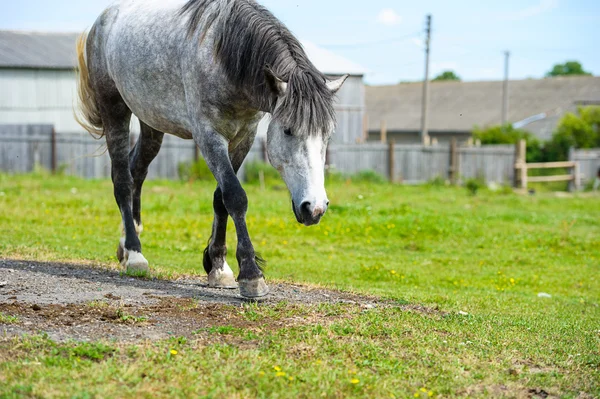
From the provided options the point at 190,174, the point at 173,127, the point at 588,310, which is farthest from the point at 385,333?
the point at 190,174

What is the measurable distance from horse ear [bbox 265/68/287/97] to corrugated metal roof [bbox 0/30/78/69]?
27169 millimetres

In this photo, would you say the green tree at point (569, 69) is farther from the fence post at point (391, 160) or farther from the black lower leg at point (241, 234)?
the black lower leg at point (241, 234)

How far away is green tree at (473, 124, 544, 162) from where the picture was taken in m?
40.2

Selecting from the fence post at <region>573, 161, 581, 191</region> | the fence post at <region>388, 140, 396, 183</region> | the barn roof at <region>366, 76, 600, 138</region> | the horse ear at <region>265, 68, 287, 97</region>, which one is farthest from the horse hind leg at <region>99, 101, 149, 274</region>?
the barn roof at <region>366, 76, 600, 138</region>

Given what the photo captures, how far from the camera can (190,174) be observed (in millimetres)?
25281

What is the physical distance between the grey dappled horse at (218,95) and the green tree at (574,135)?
34628mm

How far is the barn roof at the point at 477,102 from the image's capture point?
2003 inches

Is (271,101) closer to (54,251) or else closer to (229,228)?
(54,251)

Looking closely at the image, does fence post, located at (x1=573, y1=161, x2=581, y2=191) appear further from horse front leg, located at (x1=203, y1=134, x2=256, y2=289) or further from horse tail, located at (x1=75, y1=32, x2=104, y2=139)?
horse front leg, located at (x1=203, y1=134, x2=256, y2=289)

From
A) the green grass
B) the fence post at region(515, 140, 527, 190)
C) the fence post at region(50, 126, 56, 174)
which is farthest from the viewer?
the fence post at region(515, 140, 527, 190)

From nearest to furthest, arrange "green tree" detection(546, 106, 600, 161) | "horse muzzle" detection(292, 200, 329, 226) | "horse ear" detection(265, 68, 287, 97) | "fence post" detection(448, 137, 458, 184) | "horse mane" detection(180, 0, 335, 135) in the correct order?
Answer: "horse muzzle" detection(292, 200, 329, 226), "horse mane" detection(180, 0, 335, 135), "horse ear" detection(265, 68, 287, 97), "fence post" detection(448, 137, 458, 184), "green tree" detection(546, 106, 600, 161)

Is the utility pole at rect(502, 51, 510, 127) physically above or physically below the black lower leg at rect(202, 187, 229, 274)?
above

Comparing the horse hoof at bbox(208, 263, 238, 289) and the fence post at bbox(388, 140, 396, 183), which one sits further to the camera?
the fence post at bbox(388, 140, 396, 183)

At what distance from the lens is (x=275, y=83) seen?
5.54 m
